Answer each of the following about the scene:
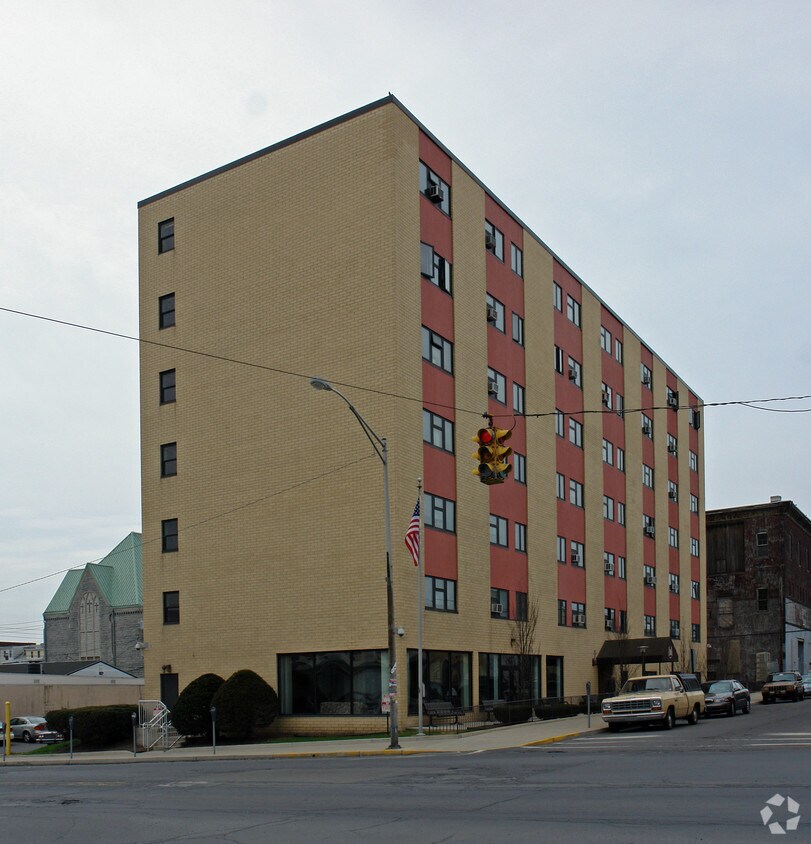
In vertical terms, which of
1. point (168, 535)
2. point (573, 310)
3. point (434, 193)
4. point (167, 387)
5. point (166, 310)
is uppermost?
point (434, 193)

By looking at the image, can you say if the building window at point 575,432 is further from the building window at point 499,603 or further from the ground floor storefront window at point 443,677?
the ground floor storefront window at point 443,677

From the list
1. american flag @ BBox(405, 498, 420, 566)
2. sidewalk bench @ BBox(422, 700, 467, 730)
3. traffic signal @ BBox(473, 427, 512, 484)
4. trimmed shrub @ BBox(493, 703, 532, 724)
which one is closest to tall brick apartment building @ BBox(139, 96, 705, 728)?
sidewalk bench @ BBox(422, 700, 467, 730)

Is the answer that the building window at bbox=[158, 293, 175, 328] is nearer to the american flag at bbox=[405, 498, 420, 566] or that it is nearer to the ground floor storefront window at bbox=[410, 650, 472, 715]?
the american flag at bbox=[405, 498, 420, 566]

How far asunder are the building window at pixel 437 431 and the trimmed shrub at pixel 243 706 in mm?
10486

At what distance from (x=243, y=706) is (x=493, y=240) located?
2206cm

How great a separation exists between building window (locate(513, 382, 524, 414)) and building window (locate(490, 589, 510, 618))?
813cm

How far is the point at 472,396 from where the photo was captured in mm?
43500

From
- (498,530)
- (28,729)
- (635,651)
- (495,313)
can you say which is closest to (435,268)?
(495,313)

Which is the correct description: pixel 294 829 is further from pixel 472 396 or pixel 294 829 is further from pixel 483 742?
pixel 472 396

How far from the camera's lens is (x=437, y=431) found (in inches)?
1614

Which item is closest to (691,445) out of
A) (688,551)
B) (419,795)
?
(688,551)

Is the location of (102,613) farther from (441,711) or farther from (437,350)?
(441,711)

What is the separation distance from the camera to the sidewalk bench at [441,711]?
37.0 m

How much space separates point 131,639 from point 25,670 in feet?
27.6
